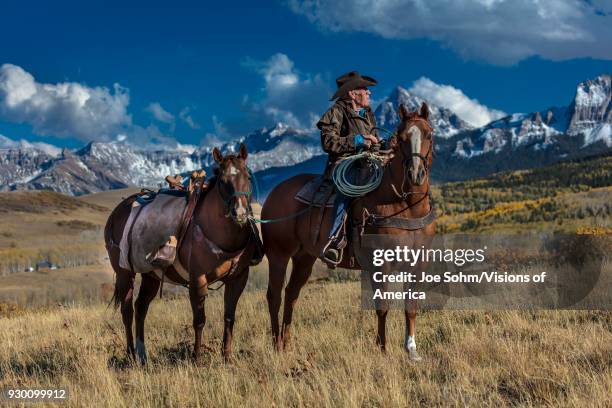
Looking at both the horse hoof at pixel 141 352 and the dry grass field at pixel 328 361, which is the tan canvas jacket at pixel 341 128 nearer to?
the dry grass field at pixel 328 361

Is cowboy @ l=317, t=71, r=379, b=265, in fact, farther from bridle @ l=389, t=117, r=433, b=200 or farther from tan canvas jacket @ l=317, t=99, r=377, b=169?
bridle @ l=389, t=117, r=433, b=200

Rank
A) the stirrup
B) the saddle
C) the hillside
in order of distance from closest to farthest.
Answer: the stirrup < the saddle < the hillside

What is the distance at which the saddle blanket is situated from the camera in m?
8.45

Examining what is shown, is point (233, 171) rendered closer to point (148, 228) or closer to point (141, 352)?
point (148, 228)

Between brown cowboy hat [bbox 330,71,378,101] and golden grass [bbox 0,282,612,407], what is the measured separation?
11.8ft

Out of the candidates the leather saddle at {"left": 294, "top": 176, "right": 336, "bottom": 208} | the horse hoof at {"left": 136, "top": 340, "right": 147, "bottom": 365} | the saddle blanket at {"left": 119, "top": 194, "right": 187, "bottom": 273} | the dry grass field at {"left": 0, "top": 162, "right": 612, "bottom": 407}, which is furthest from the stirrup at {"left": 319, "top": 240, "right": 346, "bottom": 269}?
the horse hoof at {"left": 136, "top": 340, "right": 147, "bottom": 365}

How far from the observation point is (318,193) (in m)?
8.38

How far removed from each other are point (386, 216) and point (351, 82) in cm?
229

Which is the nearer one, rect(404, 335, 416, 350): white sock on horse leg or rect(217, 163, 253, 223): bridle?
rect(404, 335, 416, 350): white sock on horse leg

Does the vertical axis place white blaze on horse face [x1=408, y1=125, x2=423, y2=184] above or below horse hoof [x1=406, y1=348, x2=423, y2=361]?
above

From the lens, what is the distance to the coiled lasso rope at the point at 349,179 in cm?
767

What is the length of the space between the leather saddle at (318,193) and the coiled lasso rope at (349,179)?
Answer: 26 cm

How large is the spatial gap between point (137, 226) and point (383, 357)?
419cm

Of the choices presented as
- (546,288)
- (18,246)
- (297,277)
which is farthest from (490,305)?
A: (18,246)
